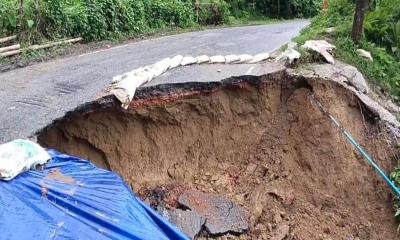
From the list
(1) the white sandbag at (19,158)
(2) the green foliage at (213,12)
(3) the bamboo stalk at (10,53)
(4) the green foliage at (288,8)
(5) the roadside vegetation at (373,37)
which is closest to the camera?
(1) the white sandbag at (19,158)

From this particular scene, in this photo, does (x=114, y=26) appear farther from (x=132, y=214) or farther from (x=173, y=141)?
(x=132, y=214)

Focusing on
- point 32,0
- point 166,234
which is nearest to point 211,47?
point 32,0

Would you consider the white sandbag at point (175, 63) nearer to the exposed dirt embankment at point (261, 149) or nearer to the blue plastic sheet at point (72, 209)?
the exposed dirt embankment at point (261, 149)

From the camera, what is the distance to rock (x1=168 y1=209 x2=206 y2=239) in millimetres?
5320

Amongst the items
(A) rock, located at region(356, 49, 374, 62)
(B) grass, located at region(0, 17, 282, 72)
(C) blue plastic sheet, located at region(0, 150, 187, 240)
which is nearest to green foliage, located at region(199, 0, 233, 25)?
(B) grass, located at region(0, 17, 282, 72)

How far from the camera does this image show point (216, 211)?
18.8ft

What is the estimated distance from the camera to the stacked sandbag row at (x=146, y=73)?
5445mm

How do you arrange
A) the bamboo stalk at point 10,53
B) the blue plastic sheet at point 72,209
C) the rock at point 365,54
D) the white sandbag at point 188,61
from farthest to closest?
the bamboo stalk at point 10,53 → the rock at point 365,54 → the white sandbag at point 188,61 → the blue plastic sheet at point 72,209

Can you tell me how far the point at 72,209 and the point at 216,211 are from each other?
286cm

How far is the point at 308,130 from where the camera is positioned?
6461 millimetres

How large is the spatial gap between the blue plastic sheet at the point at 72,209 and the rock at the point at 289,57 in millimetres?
4010

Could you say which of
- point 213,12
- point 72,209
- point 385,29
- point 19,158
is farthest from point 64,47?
point 213,12

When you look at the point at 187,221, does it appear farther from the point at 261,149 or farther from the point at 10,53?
the point at 10,53

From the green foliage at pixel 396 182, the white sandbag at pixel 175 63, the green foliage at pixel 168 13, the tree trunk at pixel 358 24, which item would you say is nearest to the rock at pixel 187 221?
the white sandbag at pixel 175 63
